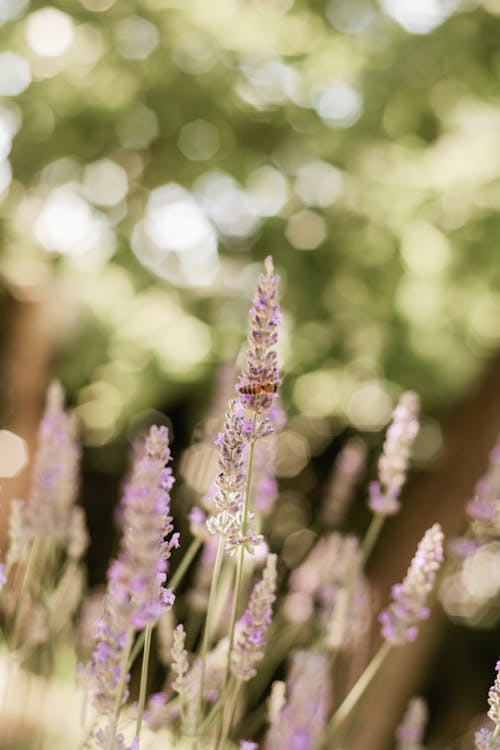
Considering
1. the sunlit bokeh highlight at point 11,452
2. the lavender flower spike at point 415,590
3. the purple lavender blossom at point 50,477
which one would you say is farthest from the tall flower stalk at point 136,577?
the sunlit bokeh highlight at point 11,452

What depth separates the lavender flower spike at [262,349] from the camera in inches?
33.8

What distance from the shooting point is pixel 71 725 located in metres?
1.87

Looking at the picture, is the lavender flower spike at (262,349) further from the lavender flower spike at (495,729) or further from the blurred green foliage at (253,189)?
the blurred green foliage at (253,189)

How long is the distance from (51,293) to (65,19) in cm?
125

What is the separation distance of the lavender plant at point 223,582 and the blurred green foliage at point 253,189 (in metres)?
1.62

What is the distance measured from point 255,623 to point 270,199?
297cm

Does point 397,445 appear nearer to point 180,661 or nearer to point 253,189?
point 180,661

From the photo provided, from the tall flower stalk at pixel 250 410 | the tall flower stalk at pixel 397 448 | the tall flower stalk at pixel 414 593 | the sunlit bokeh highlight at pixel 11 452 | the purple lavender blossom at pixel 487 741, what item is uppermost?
the sunlit bokeh highlight at pixel 11 452

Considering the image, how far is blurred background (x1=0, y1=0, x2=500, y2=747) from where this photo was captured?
328cm

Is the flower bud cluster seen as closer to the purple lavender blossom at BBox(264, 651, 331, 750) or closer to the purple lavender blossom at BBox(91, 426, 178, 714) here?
the purple lavender blossom at BBox(91, 426, 178, 714)

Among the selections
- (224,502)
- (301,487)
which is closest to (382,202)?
(301,487)

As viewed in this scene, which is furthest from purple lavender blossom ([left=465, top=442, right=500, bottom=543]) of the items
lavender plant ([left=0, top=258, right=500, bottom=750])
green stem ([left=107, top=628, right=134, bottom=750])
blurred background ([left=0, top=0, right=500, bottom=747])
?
blurred background ([left=0, top=0, right=500, bottom=747])

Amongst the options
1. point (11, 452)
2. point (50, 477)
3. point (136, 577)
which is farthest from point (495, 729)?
point (11, 452)

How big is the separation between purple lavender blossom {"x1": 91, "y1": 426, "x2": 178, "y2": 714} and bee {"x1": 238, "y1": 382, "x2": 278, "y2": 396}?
112 mm
